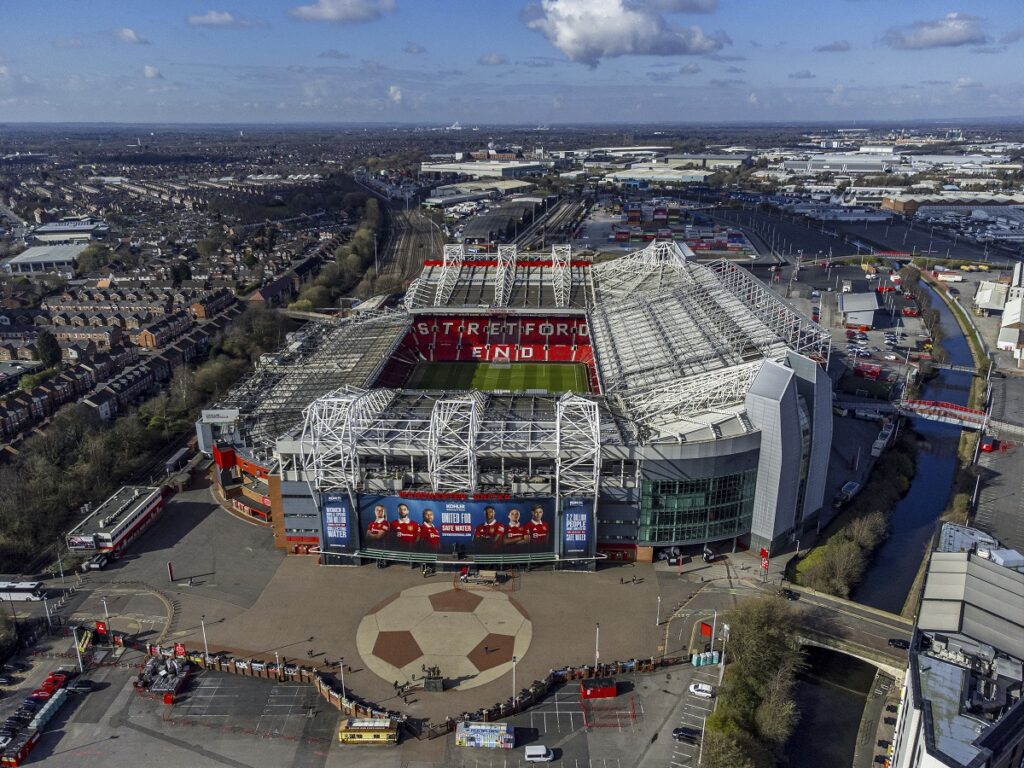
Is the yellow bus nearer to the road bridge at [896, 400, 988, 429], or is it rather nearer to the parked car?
the parked car

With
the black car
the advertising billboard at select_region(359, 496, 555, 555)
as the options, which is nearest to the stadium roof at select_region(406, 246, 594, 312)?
the advertising billboard at select_region(359, 496, 555, 555)

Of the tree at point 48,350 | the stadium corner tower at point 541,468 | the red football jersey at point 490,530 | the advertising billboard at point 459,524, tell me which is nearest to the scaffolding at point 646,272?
the stadium corner tower at point 541,468

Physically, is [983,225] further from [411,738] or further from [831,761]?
[411,738]

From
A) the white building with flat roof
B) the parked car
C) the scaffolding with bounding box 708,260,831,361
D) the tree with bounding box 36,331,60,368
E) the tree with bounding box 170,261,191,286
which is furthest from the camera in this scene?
the white building with flat roof

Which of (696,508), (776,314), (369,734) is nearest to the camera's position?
(369,734)

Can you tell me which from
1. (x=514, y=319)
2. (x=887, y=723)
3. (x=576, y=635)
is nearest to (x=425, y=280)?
(x=514, y=319)

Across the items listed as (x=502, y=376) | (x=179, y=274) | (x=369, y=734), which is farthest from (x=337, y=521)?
(x=179, y=274)

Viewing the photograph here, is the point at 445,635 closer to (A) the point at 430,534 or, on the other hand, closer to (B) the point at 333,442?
(A) the point at 430,534
